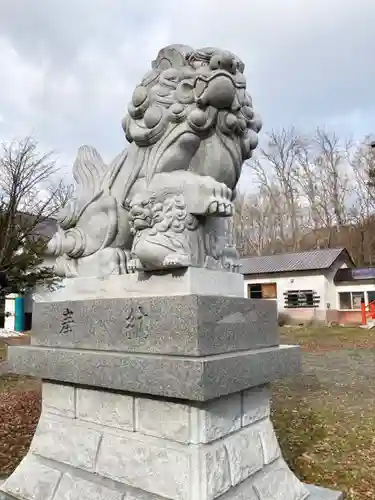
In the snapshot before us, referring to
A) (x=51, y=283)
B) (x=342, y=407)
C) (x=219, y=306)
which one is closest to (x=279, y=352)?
(x=219, y=306)

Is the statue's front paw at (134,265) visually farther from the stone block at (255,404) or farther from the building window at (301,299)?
the building window at (301,299)

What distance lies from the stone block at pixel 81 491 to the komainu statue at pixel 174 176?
1.18m

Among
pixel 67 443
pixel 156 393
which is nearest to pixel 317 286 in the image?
pixel 67 443

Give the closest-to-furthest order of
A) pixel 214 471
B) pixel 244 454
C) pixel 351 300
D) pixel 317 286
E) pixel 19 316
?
1. pixel 214 471
2. pixel 244 454
3. pixel 19 316
4. pixel 317 286
5. pixel 351 300

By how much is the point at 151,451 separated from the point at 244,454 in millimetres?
511

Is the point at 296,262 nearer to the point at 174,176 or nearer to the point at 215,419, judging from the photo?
the point at 174,176

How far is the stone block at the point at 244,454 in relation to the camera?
2.12 m

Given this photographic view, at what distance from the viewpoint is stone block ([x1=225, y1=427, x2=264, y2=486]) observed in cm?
212

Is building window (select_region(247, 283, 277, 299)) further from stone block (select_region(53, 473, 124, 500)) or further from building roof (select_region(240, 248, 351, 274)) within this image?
stone block (select_region(53, 473, 124, 500))

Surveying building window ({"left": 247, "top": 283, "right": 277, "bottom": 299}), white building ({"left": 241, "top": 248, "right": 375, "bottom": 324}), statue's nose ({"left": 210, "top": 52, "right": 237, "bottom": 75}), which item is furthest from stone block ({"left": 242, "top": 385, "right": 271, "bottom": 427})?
building window ({"left": 247, "top": 283, "right": 277, "bottom": 299})

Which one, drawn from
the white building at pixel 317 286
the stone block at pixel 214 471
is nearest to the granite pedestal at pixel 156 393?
the stone block at pixel 214 471

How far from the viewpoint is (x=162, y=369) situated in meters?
1.99

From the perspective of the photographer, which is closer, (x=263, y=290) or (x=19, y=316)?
(x=19, y=316)

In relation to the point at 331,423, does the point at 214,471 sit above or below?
above
